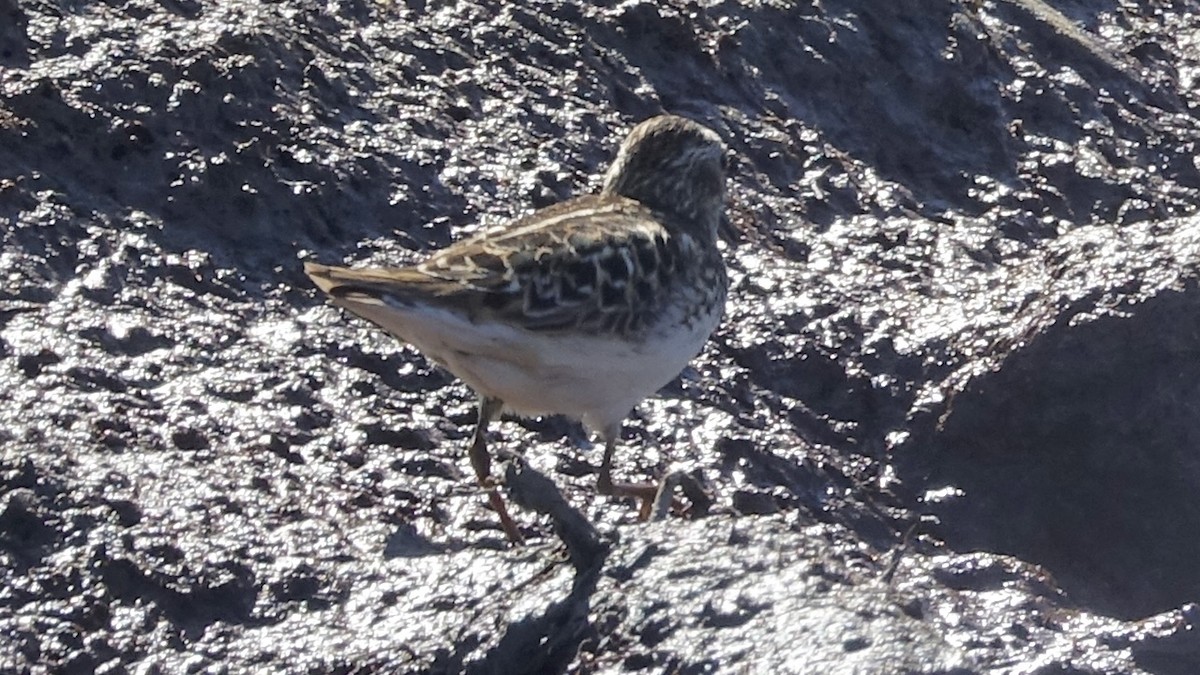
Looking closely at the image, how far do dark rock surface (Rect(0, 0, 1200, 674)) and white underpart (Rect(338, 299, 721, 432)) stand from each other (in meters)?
0.43

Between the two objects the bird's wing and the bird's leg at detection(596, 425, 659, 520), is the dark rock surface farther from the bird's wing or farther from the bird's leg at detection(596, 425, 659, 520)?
the bird's wing

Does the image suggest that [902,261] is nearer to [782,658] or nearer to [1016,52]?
[1016,52]

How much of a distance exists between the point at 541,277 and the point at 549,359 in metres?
0.26

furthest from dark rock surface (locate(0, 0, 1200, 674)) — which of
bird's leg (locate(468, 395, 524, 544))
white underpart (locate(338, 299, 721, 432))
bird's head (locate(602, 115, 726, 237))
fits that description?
bird's head (locate(602, 115, 726, 237))

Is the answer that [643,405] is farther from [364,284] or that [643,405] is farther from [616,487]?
[364,284]

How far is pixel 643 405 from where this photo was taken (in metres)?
7.23

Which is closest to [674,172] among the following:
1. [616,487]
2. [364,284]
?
[616,487]

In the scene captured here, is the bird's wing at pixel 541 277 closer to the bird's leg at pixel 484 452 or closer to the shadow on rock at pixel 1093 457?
the bird's leg at pixel 484 452

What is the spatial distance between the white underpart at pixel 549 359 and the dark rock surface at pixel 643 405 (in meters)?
0.43

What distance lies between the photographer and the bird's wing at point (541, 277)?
5.73m

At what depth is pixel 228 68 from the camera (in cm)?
763

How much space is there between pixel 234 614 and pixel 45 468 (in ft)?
2.52

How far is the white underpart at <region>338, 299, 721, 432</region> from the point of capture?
5809mm

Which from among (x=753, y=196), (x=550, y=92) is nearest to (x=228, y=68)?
(x=550, y=92)
